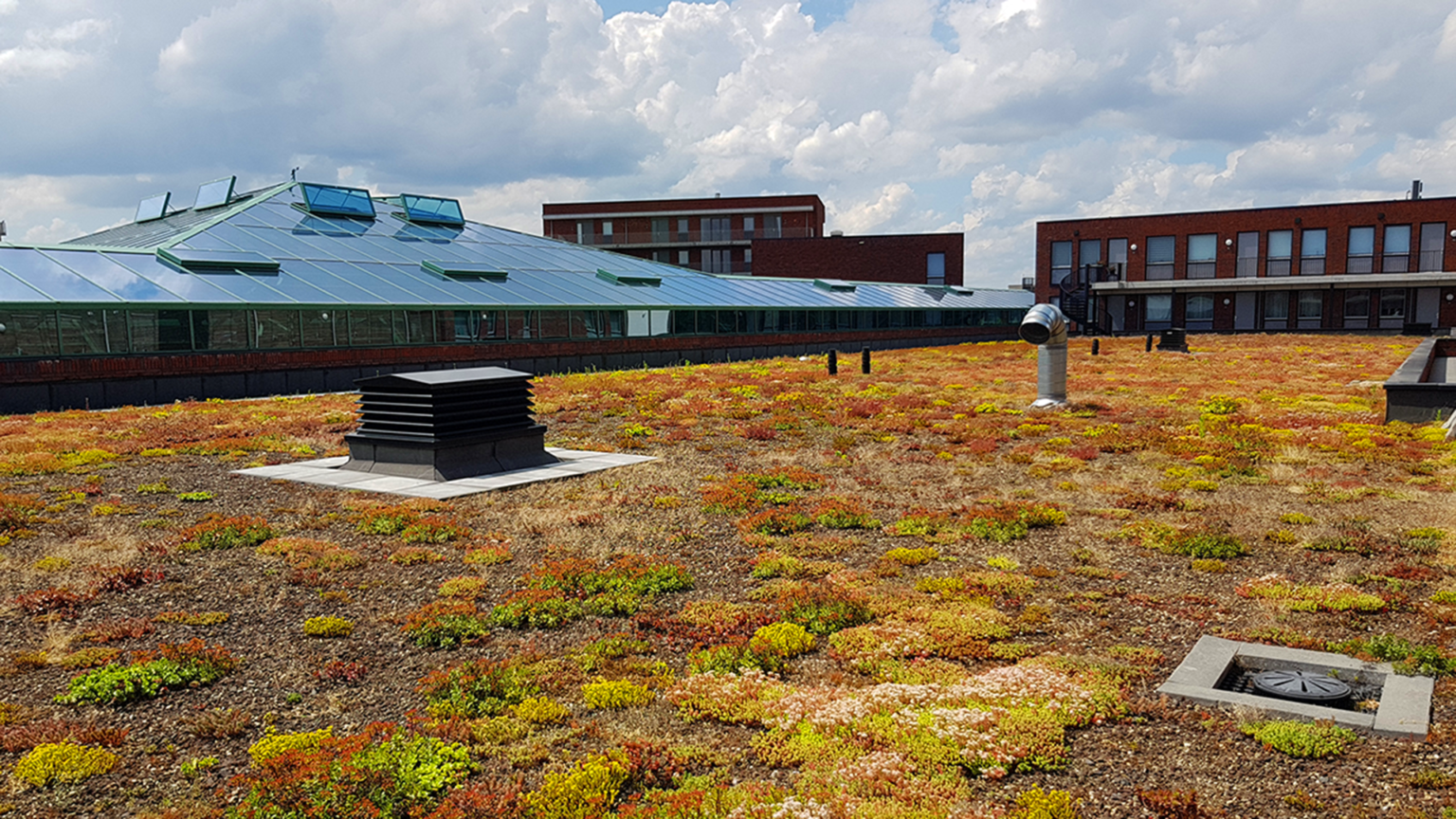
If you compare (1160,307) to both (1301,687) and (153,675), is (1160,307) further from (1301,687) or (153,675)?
(153,675)

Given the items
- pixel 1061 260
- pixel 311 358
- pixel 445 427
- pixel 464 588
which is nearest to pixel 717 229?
pixel 1061 260

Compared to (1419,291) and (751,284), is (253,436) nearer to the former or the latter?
(751,284)

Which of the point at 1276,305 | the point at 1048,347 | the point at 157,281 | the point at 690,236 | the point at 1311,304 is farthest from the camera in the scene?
the point at 690,236

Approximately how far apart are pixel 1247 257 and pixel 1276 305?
3942 millimetres

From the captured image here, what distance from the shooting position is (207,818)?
205 inches

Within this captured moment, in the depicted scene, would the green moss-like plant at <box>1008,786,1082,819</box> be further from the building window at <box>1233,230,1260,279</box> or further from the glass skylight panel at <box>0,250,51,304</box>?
the building window at <box>1233,230,1260,279</box>

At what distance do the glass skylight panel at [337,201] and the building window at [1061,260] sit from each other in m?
51.4

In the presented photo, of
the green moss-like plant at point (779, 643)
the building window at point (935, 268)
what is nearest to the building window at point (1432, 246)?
the building window at point (935, 268)

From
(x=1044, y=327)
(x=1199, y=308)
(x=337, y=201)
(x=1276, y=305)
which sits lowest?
(x=1044, y=327)

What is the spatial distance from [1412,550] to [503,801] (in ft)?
32.2

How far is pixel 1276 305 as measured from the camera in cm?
6812

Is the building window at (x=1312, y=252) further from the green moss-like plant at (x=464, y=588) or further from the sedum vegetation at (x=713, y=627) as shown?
the green moss-like plant at (x=464, y=588)

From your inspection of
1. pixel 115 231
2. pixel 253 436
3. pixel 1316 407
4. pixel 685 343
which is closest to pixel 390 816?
pixel 253 436

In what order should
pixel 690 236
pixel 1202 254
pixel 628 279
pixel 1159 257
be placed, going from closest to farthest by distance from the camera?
pixel 628 279 < pixel 1202 254 < pixel 1159 257 < pixel 690 236
